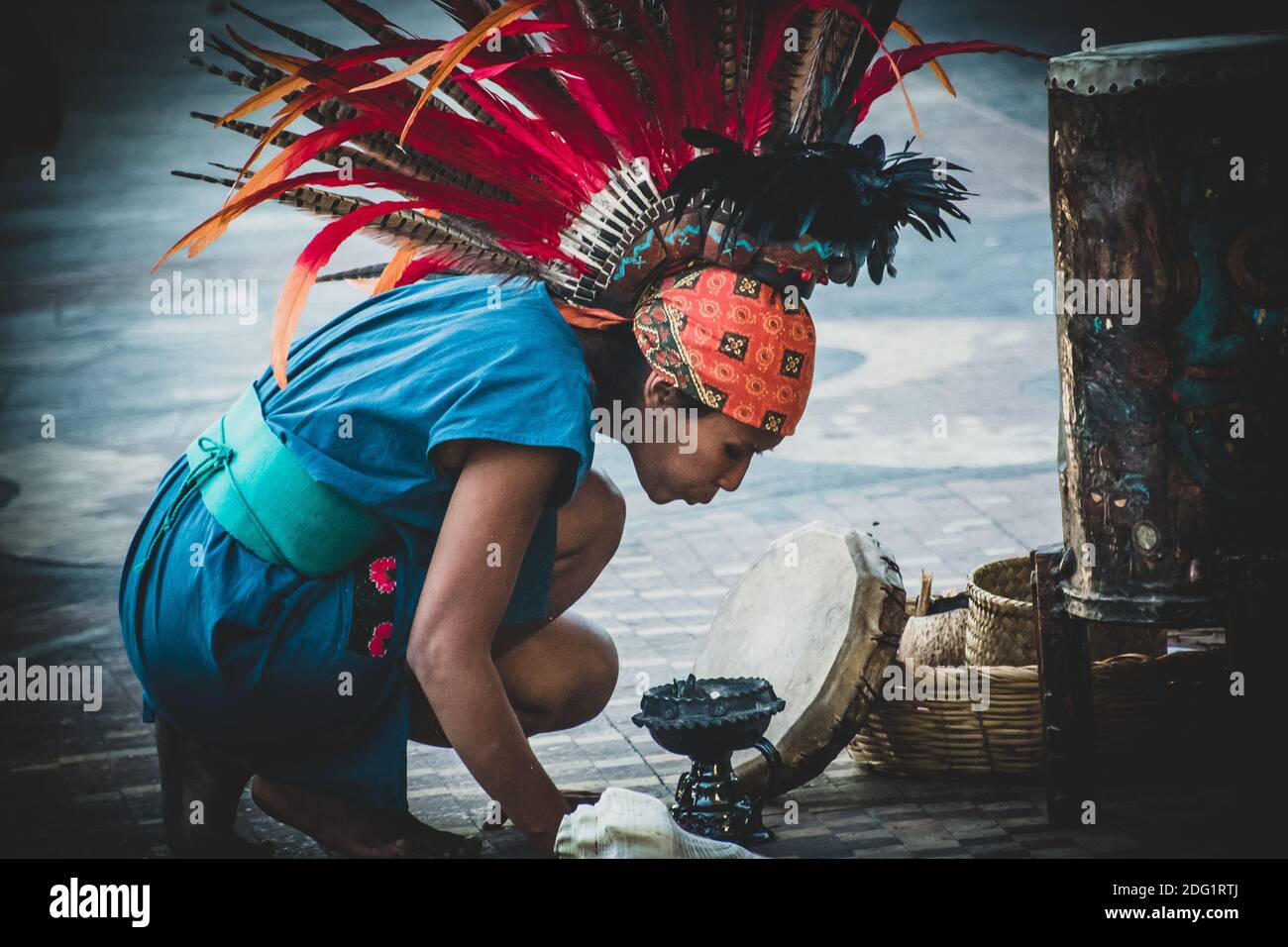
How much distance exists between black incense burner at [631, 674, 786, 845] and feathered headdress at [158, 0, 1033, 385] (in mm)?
776

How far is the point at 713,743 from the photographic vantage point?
10.4ft

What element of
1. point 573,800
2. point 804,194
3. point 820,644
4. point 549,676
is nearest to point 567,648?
point 549,676

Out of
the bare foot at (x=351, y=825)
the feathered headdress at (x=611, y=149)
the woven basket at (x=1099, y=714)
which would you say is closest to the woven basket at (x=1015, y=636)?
the woven basket at (x=1099, y=714)

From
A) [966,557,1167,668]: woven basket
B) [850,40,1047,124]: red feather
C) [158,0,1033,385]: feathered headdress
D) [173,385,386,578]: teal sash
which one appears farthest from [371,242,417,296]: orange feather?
[966,557,1167,668]: woven basket

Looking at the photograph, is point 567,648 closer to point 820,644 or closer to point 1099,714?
point 820,644

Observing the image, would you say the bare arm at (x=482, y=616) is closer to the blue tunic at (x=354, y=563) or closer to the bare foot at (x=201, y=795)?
the blue tunic at (x=354, y=563)

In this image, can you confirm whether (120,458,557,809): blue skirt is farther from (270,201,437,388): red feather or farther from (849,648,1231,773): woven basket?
(849,648,1231,773): woven basket

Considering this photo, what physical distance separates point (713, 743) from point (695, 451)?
22.2 inches

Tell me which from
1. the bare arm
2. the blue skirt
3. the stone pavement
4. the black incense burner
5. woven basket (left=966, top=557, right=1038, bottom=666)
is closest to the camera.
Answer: the bare arm

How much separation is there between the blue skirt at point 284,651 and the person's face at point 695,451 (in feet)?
0.68

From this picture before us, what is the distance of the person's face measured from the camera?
9.84 ft

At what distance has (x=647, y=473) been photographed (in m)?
3.04

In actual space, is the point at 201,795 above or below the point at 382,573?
below

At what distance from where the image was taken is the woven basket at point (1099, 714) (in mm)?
3432
